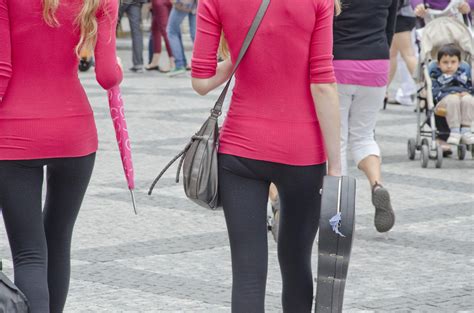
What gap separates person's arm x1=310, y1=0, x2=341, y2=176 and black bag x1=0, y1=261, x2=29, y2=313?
1183 mm

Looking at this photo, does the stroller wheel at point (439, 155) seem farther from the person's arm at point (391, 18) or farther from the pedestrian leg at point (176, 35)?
the pedestrian leg at point (176, 35)

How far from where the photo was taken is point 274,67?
14.3ft

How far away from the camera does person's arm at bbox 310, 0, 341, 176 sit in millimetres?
4348

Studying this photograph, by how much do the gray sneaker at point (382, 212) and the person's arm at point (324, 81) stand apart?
3.21 m

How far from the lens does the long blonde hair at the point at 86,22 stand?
428 cm

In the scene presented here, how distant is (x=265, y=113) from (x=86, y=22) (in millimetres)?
698

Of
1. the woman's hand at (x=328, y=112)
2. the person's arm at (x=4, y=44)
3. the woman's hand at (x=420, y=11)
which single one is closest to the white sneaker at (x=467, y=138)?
the woman's hand at (x=420, y=11)

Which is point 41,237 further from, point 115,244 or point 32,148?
point 115,244

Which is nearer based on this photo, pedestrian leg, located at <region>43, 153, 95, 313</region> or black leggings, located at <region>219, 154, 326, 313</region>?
black leggings, located at <region>219, 154, 326, 313</region>

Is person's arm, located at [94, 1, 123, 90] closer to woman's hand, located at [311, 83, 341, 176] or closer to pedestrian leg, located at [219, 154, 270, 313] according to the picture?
pedestrian leg, located at [219, 154, 270, 313]

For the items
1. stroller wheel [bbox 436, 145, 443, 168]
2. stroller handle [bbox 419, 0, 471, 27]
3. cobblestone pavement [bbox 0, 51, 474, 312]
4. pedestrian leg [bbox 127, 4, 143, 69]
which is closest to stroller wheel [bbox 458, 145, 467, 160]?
cobblestone pavement [bbox 0, 51, 474, 312]

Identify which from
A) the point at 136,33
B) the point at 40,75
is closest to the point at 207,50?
the point at 40,75

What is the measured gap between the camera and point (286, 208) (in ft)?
14.8

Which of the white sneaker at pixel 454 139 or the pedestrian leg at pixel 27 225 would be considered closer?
the pedestrian leg at pixel 27 225
